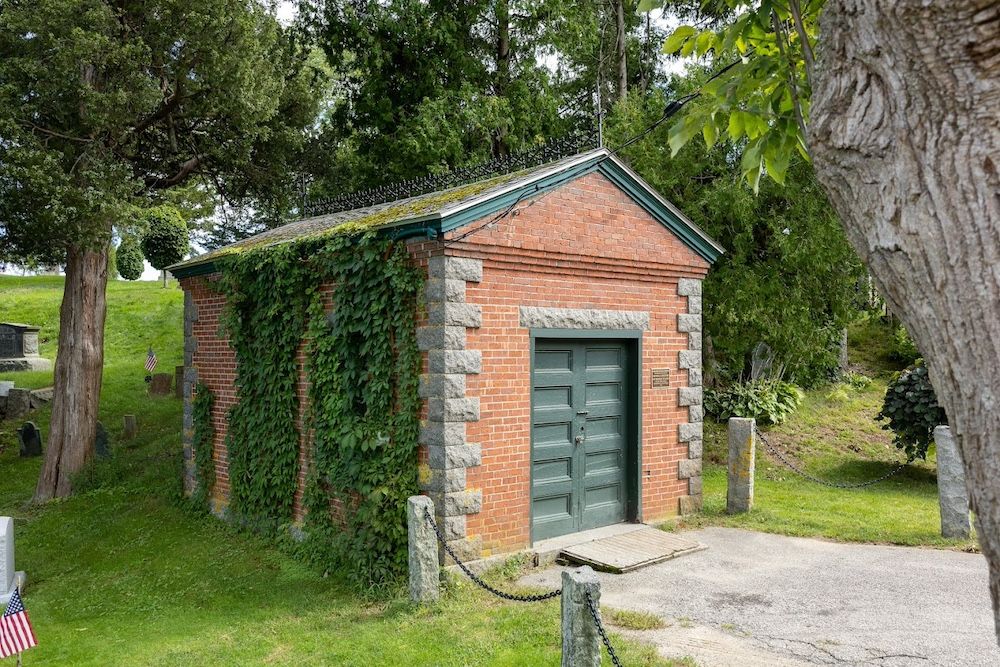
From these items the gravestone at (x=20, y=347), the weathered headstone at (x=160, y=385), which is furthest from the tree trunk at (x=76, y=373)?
the gravestone at (x=20, y=347)

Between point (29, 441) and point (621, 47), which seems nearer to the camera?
point (29, 441)

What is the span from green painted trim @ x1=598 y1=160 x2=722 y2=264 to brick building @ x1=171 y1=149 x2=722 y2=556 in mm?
17

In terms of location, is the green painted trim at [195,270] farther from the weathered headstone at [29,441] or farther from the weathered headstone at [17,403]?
the weathered headstone at [17,403]

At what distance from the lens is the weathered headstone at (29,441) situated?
16250 mm

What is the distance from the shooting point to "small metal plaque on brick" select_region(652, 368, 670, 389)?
9.45 m

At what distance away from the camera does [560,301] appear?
8.52 m

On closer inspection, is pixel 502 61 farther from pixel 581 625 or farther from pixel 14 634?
pixel 581 625

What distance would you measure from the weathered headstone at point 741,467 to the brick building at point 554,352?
1.91 ft

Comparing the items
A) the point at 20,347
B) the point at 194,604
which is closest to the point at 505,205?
the point at 194,604

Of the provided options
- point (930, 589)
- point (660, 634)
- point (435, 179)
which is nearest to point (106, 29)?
point (435, 179)

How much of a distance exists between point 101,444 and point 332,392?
9.54m

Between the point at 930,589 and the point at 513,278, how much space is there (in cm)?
502

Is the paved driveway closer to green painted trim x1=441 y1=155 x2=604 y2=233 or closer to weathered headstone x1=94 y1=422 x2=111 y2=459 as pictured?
green painted trim x1=441 y1=155 x2=604 y2=233

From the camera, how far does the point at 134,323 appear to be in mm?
27844
